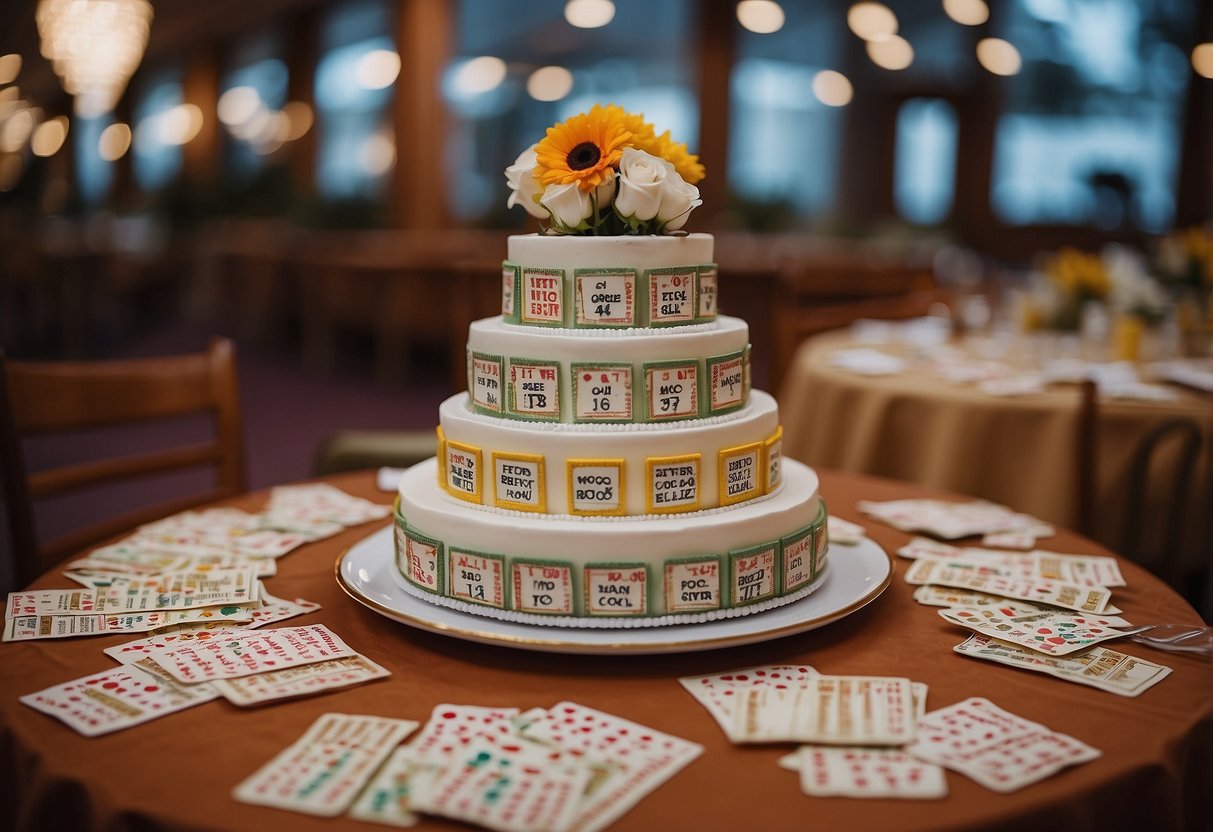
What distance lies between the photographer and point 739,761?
3.08 feet

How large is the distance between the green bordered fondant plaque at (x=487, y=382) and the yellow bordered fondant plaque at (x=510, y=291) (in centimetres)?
8

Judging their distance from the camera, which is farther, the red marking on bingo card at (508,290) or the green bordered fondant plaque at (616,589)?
the red marking on bingo card at (508,290)

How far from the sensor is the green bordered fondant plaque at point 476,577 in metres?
1.20

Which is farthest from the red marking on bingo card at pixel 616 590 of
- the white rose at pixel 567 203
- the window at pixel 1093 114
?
the window at pixel 1093 114

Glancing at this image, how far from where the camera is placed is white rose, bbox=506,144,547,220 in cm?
134

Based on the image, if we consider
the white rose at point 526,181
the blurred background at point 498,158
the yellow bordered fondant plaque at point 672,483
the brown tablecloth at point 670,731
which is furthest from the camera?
the blurred background at point 498,158

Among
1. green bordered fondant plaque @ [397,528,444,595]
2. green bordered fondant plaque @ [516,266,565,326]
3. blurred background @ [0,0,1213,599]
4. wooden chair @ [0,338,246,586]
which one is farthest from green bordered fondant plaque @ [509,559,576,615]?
blurred background @ [0,0,1213,599]

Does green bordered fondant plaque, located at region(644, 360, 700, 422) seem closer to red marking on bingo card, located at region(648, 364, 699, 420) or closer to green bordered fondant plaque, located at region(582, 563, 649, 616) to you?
red marking on bingo card, located at region(648, 364, 699, 420)

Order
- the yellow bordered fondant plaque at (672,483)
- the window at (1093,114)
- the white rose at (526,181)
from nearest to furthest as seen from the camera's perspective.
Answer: the yellow bordered fondant plaque at (672,483) → the white rose at (526,181) → the window at (1093,114)

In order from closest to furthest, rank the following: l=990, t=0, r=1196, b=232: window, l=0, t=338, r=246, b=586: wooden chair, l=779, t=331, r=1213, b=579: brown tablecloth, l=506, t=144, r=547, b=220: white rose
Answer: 1. l=506, t=144, r=547, b=220: white rose
2. l=0, t=338, r=246, b=586: wooden chair
3. l=779, t=331, r=1213, b=579: brown tablecloth
4. l=990, t=0, r=1196, b=232: window

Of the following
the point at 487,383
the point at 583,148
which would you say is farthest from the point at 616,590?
the point at 583,148

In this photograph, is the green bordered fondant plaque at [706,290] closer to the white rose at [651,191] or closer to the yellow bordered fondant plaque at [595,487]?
the white rose at [651,191]

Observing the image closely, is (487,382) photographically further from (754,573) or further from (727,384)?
(754,573)

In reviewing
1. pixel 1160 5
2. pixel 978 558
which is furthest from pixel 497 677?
pixel 1160 5
